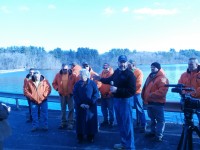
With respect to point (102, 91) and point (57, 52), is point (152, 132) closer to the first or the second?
point (102, 91)

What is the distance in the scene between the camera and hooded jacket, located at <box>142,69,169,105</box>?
649 centimetres

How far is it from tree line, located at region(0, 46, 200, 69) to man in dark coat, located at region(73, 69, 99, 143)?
231 ft

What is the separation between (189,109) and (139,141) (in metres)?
2.67

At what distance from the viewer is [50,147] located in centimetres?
661

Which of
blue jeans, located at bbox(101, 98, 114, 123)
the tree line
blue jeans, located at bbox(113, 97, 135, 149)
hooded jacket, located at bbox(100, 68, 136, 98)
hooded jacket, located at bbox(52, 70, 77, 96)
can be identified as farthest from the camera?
the tree line

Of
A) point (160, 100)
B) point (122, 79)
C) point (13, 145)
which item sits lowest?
point (13, 145)

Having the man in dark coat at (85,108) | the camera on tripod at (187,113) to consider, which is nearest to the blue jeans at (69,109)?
the man in dark coat at (85,108)

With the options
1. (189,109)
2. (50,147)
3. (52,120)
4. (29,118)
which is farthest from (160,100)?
(29,118)

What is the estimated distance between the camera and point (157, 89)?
660cm

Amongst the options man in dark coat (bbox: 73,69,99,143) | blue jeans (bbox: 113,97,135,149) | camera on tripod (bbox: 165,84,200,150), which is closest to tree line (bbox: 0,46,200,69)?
man in dark coat (bbox: 73,69,99,143)

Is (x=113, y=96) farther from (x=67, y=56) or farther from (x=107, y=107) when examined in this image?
(x=67, y=56)

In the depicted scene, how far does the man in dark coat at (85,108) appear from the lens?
6.93m

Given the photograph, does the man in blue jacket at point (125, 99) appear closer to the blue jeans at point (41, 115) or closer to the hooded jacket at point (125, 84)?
the hooded jacket at point (125, 84)

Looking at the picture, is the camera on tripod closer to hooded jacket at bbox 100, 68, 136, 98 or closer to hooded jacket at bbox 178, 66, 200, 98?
hooded jacket at bbox 100, 68, 136, 98
